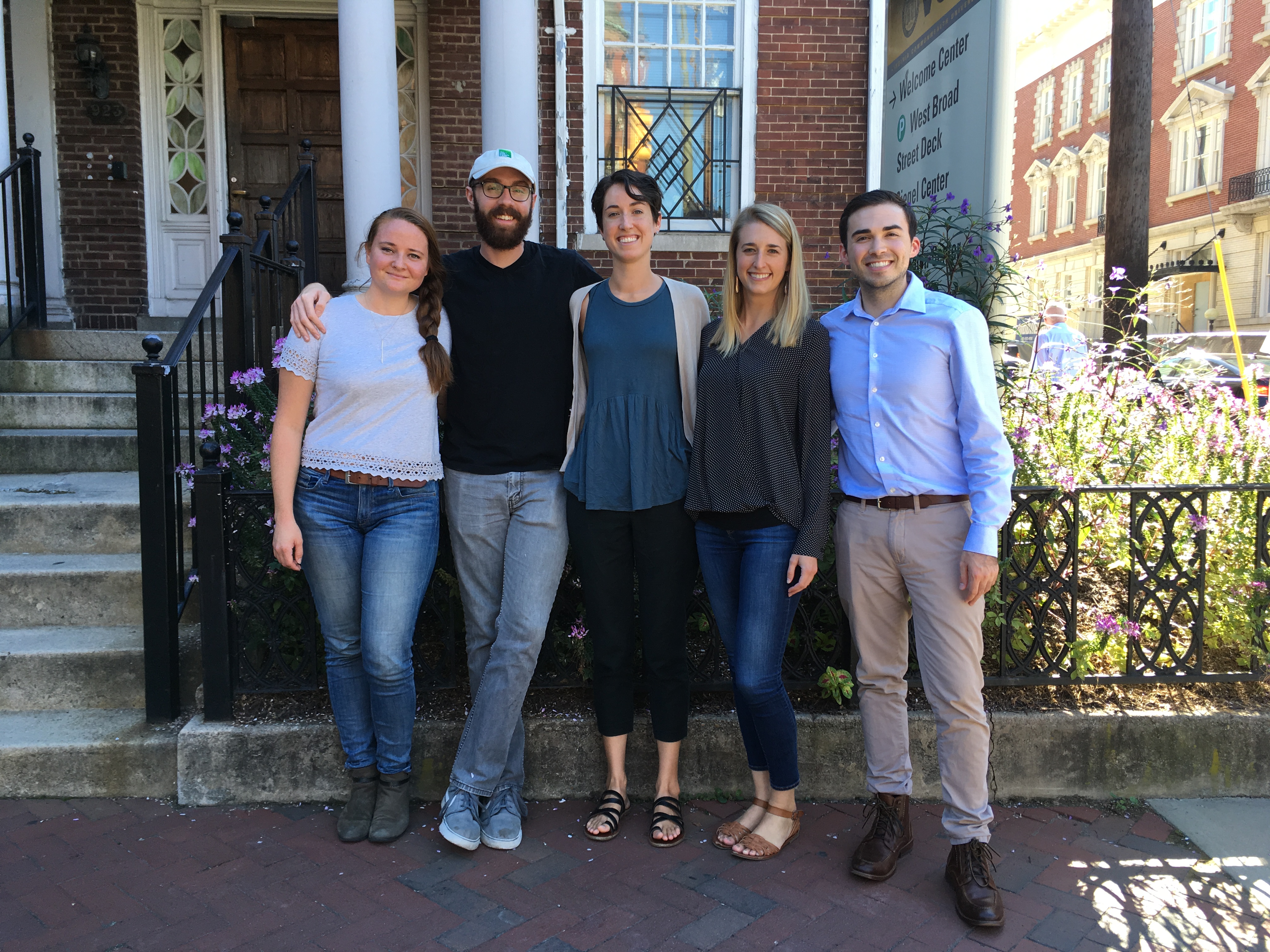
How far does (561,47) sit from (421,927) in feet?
20.9

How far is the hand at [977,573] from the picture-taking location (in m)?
2.59

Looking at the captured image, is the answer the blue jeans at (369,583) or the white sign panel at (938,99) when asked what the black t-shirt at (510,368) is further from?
the white sign panel at (938,99)

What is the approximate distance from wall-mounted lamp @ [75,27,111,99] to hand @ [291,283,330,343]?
597 centimetres

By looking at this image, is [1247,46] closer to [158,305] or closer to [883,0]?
[883,0]

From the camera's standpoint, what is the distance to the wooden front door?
7.66m

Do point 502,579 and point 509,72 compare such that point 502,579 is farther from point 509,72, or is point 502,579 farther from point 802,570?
point 509,72

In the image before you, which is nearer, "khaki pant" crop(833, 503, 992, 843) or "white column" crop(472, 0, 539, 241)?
"khaki pant" crop(833, 503, 992, 843)

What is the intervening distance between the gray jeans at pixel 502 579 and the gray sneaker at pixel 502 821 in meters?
0.06

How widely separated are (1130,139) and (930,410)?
22.3ft

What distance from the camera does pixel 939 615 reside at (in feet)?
8.84

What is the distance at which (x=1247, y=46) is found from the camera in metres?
27.1

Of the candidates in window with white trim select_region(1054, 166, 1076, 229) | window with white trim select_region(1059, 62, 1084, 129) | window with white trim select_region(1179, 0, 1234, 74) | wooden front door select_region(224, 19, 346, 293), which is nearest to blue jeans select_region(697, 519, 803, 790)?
wooden front door select_region(224, 19, 346, 293)

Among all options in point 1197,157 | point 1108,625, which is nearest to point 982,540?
point 1108,625

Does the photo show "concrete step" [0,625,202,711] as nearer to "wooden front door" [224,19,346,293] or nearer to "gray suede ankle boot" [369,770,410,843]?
"gray suede ankle boot" [369,770,410,843]
